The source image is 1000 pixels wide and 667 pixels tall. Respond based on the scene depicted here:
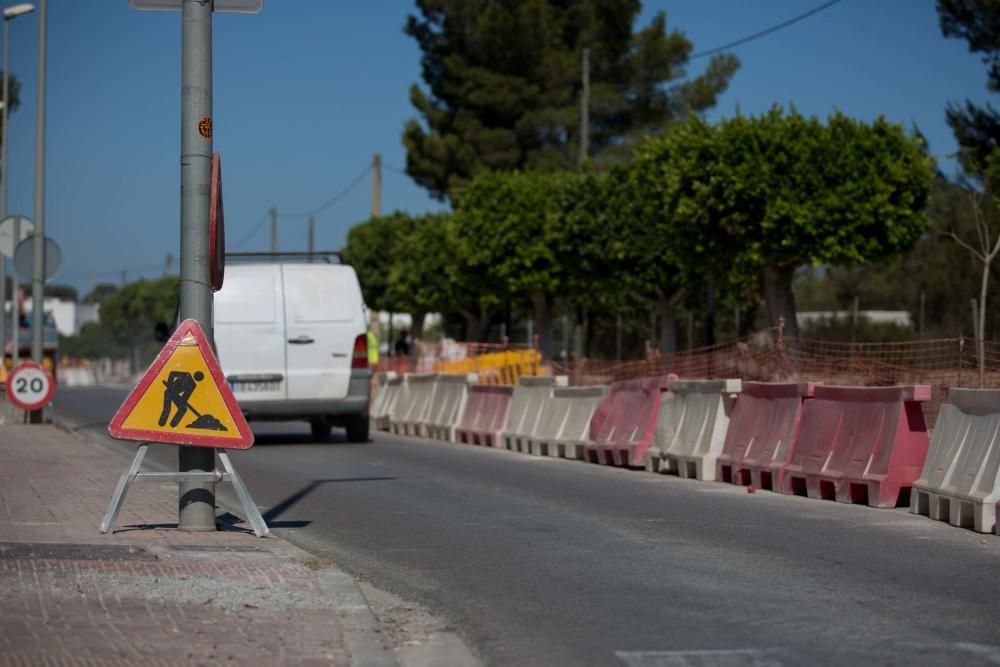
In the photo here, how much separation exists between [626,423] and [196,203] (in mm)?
8752

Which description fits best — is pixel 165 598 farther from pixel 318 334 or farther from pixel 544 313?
pixel 544 313

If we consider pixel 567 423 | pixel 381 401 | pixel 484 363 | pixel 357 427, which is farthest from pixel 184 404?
pixel 484 363

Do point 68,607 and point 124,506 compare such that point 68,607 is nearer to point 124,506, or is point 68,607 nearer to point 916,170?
point 124,506

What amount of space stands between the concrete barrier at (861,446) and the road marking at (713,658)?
6.22 meters

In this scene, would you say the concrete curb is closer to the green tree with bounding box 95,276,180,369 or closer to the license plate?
the license plate

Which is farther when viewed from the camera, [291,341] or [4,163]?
[4,163]

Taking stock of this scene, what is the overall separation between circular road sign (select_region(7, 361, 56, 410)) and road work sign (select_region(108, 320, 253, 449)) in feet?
48.7

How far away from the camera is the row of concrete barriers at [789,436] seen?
10.8m

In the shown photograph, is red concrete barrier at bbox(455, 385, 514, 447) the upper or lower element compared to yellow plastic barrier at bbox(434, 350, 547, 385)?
lower

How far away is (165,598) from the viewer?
688cm

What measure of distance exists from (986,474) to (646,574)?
3.33m

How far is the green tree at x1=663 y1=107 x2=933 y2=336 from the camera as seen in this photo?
33688 mm

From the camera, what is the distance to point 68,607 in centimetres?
657

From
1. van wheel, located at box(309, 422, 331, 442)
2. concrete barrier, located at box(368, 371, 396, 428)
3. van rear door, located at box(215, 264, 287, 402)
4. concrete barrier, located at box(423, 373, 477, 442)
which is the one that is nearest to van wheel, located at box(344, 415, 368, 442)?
van wheel, located at box(309, 422, 331, 442)
